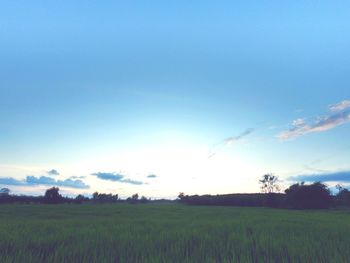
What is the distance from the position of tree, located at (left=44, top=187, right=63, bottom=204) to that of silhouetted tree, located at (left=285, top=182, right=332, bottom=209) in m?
88.5

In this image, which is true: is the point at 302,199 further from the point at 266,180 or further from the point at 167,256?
the point at 167,256

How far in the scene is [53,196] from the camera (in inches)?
4355

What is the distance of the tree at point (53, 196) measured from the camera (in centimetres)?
10906

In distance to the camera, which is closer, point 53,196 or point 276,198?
point 276,198

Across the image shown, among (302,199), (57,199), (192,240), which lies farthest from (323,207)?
(57,199)

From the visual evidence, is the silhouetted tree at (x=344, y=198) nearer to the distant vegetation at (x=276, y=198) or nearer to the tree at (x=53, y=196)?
the distant vegetation at (x=276, y=198)

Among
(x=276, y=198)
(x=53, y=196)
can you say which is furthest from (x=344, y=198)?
(x=53, y=196)

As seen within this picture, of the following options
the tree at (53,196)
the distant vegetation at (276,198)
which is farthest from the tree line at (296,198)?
the tree at (53,196)

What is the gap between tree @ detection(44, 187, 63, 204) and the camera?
109m

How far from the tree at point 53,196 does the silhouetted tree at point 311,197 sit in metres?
88.5

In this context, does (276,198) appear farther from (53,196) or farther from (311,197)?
(53,196)

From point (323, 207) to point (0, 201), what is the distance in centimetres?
11096

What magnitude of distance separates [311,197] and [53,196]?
94.4 meters

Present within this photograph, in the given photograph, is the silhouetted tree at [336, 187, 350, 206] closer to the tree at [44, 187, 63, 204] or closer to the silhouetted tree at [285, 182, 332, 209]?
the silhouetted tree at [285, 182, 332, 209]
